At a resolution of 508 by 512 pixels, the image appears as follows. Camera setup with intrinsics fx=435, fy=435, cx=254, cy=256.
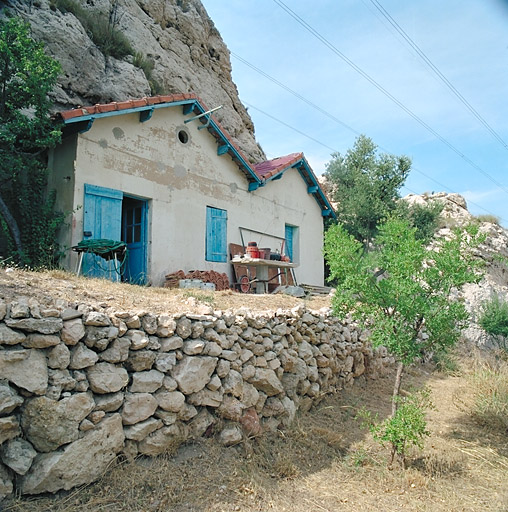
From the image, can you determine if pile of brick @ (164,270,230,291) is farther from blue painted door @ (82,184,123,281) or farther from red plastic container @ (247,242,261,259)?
blue painted door @ (82,184,123,281)

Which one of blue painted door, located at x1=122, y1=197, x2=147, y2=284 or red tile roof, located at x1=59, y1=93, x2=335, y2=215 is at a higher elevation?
red tile roof, located at x1=59, y1=93, x2=335, y2=215

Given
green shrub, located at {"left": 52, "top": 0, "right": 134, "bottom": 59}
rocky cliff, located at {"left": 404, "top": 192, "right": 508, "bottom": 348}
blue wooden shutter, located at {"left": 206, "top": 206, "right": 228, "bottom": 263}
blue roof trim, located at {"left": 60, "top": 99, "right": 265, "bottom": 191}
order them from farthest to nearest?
green shrub, located at {"left": 52, "top": 0, "right": 134, "bottom": 59} → rocky cliff, located at {"left": 404, "top": 192, "right": 508, "bottom": 348} → blue wooden shutter, located at {"left": 206, "top": 206, "right": 228, "bottom": 263} → blue roof trim, located at {"left": 60, "top": 99, "right": 265, "bottom": 191}

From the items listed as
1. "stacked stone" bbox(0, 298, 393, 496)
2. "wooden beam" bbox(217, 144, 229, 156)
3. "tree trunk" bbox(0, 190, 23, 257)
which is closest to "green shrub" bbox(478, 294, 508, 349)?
"stacked stone" bbox(0, 298, 393, 496)

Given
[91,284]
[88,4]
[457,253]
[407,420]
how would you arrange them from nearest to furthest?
[407,420], [457,253], [91,284], [88,4]

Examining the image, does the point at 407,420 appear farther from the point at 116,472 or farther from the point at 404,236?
the point at 116,472

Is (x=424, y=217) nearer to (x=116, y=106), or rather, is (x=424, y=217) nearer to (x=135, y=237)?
(x=135, y=237)

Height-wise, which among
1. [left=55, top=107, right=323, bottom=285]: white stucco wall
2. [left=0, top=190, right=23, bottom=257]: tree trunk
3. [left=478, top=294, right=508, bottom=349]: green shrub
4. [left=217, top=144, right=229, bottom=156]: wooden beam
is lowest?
[left=478, top=294, right=508, bottom=349]: green shrub

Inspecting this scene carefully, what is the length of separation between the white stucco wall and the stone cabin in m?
0.02

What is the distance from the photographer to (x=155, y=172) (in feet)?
34.0

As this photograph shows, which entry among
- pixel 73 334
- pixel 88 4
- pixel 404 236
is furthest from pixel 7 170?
pixel 88 4

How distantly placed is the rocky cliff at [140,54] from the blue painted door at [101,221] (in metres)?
3.78

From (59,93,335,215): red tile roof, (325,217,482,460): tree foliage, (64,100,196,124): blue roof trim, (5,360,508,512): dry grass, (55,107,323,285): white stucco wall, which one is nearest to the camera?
(5,360,508,512): dry grass

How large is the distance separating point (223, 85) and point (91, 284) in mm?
14985

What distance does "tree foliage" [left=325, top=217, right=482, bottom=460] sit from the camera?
5312mm
